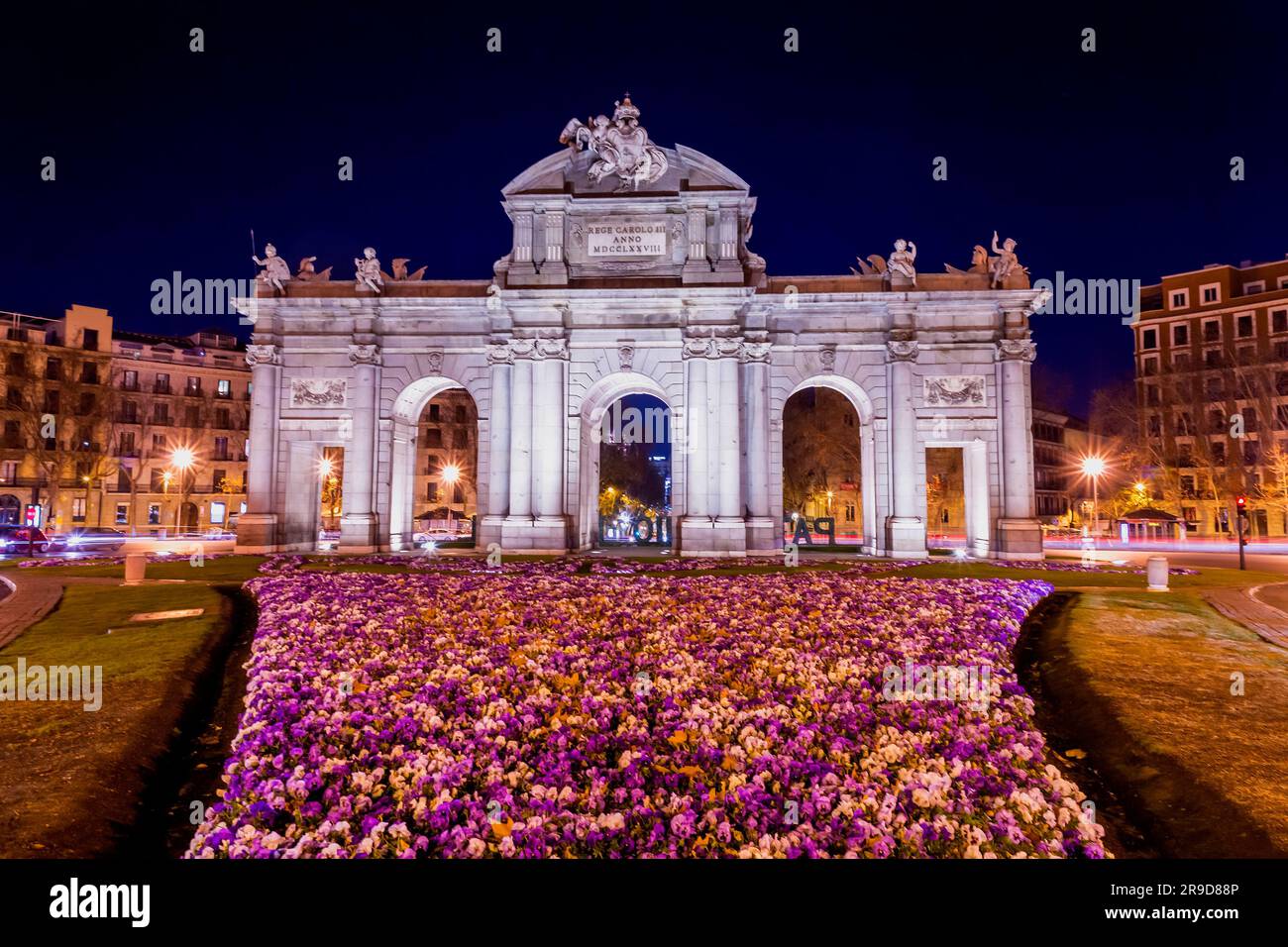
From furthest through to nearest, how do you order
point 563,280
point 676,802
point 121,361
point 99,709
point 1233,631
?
1. point 121,361
2. point 563,280
3. point 1233,631
4. point 99,709
5. point 676,802

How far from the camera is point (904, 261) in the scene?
1305 inches

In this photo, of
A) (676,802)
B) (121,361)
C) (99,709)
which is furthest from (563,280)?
(121,361)

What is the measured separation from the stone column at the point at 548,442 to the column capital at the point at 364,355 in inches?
329

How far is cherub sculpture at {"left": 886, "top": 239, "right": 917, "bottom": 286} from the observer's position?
3300 cm

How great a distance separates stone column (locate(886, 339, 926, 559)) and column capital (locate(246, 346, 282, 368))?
29.8 m

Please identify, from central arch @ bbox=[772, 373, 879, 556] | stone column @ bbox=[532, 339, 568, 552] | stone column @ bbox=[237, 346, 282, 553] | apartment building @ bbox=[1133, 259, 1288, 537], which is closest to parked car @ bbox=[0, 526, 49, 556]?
stone column @ bbox=[237, 346, 282, 553]

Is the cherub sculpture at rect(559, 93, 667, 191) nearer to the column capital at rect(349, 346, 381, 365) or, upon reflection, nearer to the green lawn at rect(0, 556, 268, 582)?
the column capital at rect(349, 346, 381, 365)

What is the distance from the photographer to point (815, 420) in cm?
8262

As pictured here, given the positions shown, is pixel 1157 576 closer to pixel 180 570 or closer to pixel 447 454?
pixel 180 570

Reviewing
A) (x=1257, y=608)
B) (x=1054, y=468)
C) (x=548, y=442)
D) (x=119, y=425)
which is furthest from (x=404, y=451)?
(x=1054, y=468)

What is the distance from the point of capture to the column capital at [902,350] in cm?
3281
